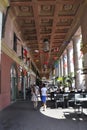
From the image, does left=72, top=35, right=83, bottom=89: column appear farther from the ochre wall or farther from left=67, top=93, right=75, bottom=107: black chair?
the ochre wall

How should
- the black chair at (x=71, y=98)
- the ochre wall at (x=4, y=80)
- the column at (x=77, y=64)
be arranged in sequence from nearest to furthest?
1. the black chair at (x=71, y=98)
2. the ochre wall at (x=4, y=80)
3. the column at (x=77, y=64)

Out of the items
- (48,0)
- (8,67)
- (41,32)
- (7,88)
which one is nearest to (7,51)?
(8,67)

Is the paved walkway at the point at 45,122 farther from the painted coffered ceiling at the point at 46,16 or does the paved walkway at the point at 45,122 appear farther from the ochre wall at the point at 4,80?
the painted coffered ceiling at the point at 46,16

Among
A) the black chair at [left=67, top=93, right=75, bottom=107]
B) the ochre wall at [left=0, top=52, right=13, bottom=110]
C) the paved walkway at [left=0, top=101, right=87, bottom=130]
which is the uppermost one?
the ochre wall at [left=0, top=52, right=13, bottom=110]

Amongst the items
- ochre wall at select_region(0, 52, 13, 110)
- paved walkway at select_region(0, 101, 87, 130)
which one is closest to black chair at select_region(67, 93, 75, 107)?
paved walkway at select_region(0, 101, 87, 130)

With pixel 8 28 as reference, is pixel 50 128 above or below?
below

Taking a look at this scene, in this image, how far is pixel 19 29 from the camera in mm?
25609

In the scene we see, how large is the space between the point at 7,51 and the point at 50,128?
1087 cm

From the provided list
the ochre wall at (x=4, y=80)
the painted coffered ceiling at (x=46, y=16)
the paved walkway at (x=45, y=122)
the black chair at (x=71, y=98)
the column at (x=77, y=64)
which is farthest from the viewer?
the column at (x=77, y=64)

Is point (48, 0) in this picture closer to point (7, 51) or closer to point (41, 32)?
point (7, 51)

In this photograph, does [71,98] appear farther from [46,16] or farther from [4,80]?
[46,16]

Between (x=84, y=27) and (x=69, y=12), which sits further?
(x=69, y=12)

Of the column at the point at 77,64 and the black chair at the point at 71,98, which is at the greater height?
the column at the point at 77,64

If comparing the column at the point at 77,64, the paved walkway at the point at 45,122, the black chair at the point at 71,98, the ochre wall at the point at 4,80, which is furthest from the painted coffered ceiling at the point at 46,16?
the paved walkway at the point at 45,122
